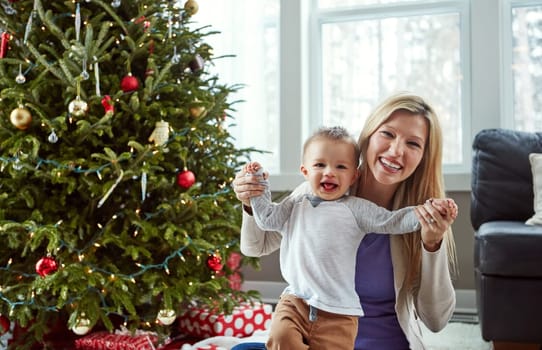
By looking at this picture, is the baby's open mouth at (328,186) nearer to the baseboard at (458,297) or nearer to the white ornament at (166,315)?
the white ornament at (166,315)

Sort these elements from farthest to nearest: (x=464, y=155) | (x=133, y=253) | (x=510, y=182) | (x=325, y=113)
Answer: (x=325, y=113)
(x=464, y=155)
(x=510, y=182)
(x=133, y=253)

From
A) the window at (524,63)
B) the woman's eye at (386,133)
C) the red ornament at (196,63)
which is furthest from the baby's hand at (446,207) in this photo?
the window at (524,63)

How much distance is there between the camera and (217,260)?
7.85 feet

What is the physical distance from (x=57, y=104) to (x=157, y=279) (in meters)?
0.75

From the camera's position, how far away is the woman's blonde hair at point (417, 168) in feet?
4.56

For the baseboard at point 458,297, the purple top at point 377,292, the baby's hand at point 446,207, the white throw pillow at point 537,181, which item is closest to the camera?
the baby's hand at point 446,207

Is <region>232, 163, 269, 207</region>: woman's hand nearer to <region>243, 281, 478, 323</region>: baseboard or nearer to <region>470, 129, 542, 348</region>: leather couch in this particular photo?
<region>470, 129, 542, 348</region>: leather couch

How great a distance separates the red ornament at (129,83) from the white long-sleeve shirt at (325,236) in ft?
3.70

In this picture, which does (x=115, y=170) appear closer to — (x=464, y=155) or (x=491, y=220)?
(x=491, y=220)

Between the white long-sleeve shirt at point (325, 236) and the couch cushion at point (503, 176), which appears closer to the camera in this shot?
the white long-sleeve shirt at point (325, 236)

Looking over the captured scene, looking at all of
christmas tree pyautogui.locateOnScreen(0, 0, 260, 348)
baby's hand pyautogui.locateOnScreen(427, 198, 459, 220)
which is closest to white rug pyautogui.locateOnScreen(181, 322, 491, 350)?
christmas tree pyautogui.locateOnScreen(0, 0, 260, 348)

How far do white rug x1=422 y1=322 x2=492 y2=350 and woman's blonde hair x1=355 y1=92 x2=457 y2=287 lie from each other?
114 centimetres

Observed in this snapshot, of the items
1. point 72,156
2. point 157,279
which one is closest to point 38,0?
point 72,156

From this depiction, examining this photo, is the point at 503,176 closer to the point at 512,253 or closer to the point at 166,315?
the point at 512,253
